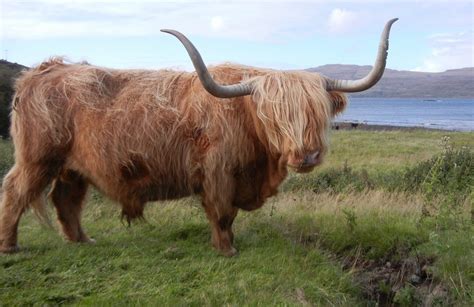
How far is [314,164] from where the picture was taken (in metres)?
4.62

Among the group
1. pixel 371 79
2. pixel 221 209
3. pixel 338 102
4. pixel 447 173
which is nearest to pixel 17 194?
pixel 221 209

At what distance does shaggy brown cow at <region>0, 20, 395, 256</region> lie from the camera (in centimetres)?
491

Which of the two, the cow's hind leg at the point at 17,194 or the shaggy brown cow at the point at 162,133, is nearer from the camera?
the shaggy brown cow at the point at 162,133

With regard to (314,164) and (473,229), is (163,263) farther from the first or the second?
(473,229)

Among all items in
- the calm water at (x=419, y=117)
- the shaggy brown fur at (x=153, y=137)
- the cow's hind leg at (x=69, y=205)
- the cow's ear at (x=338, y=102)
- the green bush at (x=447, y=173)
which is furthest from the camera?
the calm water at (x=419, y=117)

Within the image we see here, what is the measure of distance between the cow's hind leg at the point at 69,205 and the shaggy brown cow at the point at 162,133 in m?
0.32

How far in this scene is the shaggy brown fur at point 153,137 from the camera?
5.05m

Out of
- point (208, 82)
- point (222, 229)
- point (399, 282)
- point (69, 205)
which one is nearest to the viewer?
point (208, 82)

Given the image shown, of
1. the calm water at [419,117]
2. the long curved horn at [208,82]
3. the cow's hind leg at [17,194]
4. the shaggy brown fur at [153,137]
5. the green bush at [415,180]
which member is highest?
the long curved horn at [208,82]

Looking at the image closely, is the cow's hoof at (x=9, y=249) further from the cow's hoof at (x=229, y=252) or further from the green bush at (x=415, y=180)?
the green bush at (x=415, y=180)

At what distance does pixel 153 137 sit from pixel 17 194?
1403 mm

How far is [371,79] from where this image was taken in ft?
15.8

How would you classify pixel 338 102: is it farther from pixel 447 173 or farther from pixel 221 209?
pixel 447 173

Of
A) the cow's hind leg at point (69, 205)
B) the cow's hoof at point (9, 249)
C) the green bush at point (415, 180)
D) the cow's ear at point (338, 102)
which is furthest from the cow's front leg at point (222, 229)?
the green bush at point (415, 180)
